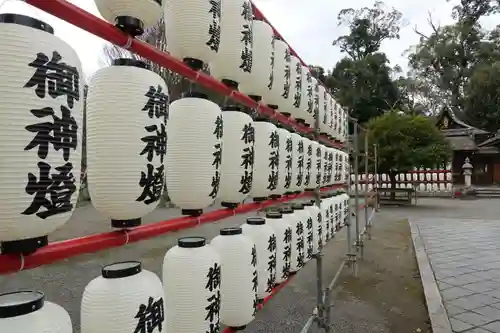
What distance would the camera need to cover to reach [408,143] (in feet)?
40.7

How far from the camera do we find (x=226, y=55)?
194cm

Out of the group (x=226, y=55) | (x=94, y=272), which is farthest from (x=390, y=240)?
(x=226, y=55)

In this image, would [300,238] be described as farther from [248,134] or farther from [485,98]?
[485,98]

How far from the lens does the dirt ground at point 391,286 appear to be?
373 centimetres

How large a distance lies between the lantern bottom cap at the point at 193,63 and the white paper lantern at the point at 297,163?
4.77 ft

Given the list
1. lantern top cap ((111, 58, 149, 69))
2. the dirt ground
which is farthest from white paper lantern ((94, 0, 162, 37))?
the dirt ground

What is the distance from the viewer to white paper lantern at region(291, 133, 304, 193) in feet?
9.72

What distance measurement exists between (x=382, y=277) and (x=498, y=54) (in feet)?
92.7

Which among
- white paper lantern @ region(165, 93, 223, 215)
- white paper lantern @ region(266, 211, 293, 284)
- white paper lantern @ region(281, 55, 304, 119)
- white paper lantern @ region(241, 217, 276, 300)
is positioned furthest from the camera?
white paper lantern @ region(281, 55, 304, 119)

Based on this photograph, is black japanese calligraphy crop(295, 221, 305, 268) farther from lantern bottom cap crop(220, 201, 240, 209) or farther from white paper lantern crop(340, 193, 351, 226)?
white paper lantern crop(340, 193, 351, 226)

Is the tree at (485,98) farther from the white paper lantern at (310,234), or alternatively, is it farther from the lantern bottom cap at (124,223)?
the lantern bottom cap at (124,223)

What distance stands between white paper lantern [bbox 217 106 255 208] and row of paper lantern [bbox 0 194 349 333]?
224 mm

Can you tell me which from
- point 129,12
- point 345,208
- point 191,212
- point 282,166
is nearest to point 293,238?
point 282,166

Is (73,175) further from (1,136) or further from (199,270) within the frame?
(199,270)
